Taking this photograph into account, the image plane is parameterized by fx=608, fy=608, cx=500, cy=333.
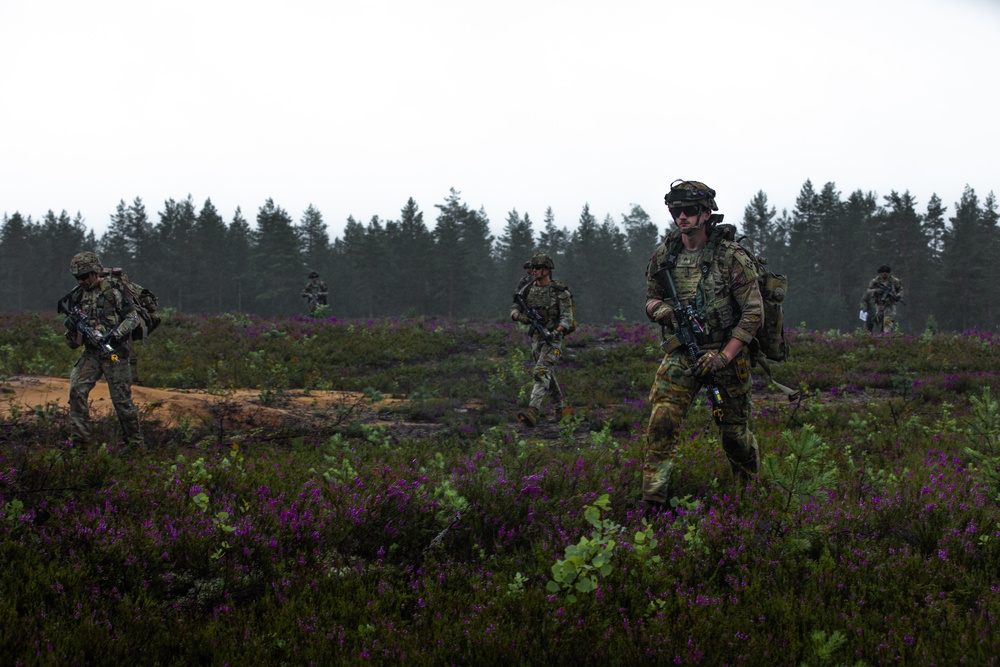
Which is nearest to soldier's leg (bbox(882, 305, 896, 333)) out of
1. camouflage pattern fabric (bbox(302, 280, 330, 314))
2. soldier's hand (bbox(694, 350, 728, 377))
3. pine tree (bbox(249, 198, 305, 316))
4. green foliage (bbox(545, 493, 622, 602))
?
soldier's hand (bbox(694, 350, 728, 377))

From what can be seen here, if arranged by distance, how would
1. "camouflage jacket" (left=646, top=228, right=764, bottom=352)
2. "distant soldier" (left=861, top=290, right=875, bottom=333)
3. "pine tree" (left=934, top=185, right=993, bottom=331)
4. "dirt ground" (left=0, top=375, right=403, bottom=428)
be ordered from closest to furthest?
"camouflage jacket" (left=646, top=228, right=764, bottom=352)
"dirt ground" (left=0, top=375, right=403, bottom=428)
"distant soldier" (left=861, top=290, right=875, bottom=333)
"pine tree" (left=934, top=185, right=993, bottom=331)

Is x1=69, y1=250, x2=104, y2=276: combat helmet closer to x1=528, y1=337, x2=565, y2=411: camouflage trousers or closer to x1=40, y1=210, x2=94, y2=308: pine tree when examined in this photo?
x1=528, y1=337, x2=565, y2=411: camouflage trousers

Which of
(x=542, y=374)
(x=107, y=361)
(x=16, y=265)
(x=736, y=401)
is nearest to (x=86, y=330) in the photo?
(x=107, y=361)

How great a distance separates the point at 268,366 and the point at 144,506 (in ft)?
37.4

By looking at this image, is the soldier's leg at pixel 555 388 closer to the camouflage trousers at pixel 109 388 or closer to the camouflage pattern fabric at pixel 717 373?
the camouflage pattern fabric at pixel 717 373

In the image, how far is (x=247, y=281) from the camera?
219ft

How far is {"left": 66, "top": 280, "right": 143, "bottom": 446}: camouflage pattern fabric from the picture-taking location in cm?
709

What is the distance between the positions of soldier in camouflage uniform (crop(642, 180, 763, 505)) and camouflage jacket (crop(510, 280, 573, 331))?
17.6 feet

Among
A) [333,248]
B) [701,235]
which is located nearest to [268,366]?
[701,235]

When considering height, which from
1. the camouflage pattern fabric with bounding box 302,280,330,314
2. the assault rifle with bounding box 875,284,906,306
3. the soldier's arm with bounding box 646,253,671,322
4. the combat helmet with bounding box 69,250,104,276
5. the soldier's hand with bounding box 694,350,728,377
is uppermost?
the camouflage pattern fabric with bounding box 302,280,330,314

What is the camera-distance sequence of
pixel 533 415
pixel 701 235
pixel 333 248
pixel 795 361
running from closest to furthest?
1. pixel 701 235
2. pixel 533 415
3. pixel 795 361
4. pixel 333 248

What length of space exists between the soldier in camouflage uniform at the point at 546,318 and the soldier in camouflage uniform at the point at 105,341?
18.3 feet

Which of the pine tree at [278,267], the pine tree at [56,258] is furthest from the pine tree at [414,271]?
the pine tree at [56,258]

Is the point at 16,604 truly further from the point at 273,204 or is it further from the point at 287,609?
the point at 273,204
